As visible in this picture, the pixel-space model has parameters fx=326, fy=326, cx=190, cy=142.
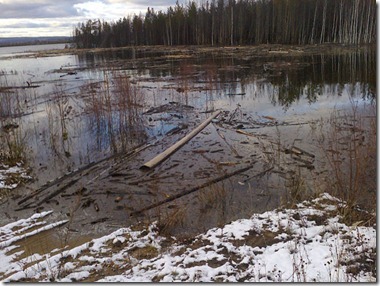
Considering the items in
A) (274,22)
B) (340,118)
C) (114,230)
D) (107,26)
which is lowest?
(114,230)

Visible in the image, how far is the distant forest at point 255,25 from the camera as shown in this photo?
4759 centimetres

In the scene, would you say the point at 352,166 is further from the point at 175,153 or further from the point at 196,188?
the point at 175,153

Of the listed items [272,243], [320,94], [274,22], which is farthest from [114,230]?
[274,22]

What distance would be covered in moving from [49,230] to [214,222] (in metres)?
3.28

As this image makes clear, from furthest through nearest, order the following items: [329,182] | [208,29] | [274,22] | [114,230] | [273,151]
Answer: [208,29]
[274,22]
[273,151]
[329,182]
[114,230]

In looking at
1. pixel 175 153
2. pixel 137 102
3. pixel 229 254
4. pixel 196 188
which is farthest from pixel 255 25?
pixel 229 254

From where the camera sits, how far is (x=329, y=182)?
25.0 ft

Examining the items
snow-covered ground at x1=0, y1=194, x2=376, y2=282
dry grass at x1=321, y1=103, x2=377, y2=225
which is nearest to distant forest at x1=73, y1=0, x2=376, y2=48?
dry grass at x1=321, y1=103, x2=377, y2=225

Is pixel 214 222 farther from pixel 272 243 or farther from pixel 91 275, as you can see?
pixel 91 275

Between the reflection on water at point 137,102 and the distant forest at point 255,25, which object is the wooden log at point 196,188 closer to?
the reflection on water at point 137,102

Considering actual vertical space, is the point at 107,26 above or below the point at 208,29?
above

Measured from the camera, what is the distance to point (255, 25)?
2436 inches

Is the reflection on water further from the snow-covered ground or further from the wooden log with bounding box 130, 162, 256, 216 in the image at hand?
the snow-covered ground

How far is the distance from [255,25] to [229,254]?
62792 mm
